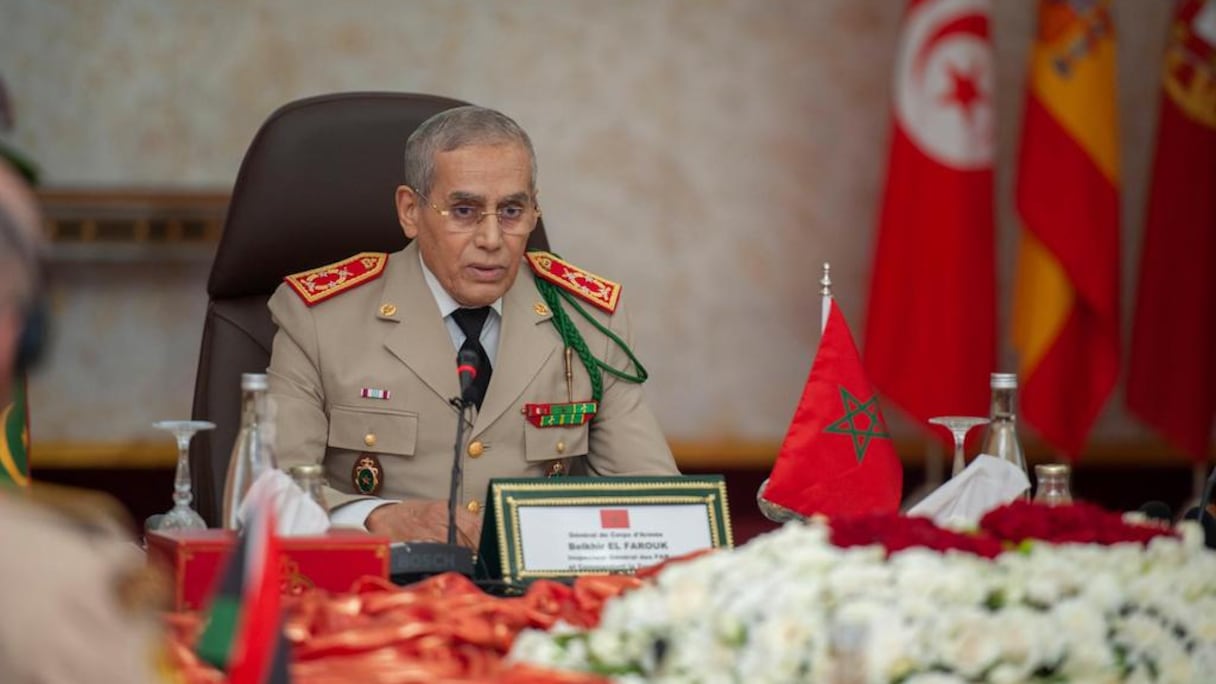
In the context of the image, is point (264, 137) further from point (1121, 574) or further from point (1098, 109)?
point (1098, 109)

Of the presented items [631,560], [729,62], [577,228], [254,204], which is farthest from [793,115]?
[631,560]

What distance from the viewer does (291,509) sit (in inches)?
81.7

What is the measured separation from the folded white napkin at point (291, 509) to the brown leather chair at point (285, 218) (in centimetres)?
96

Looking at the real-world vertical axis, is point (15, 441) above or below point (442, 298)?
below

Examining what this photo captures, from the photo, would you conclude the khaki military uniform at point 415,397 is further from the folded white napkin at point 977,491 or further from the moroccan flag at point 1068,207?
the moroccan flag at point 1068,207

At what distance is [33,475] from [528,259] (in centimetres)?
304

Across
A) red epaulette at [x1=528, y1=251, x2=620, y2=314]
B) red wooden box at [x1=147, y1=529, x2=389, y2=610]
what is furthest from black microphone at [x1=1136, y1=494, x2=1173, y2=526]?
red epaulette at [x1=528, y1=251, x2=620, y2=314]

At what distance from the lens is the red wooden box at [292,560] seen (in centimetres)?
187

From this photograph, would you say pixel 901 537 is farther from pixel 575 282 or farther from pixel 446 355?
pixel 575 282

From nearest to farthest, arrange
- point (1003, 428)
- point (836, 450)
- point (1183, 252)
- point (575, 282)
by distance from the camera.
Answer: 1. point (1003, 428)
2. point (836, 450)
3. point (575, 282)
4. point (1183, 252)

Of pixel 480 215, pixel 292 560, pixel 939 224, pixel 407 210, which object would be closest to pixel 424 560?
pixel 292 560

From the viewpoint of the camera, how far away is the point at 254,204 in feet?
10.1

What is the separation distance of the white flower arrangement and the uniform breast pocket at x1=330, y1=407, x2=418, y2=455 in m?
1.34

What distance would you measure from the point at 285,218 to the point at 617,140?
2801 millimetres
